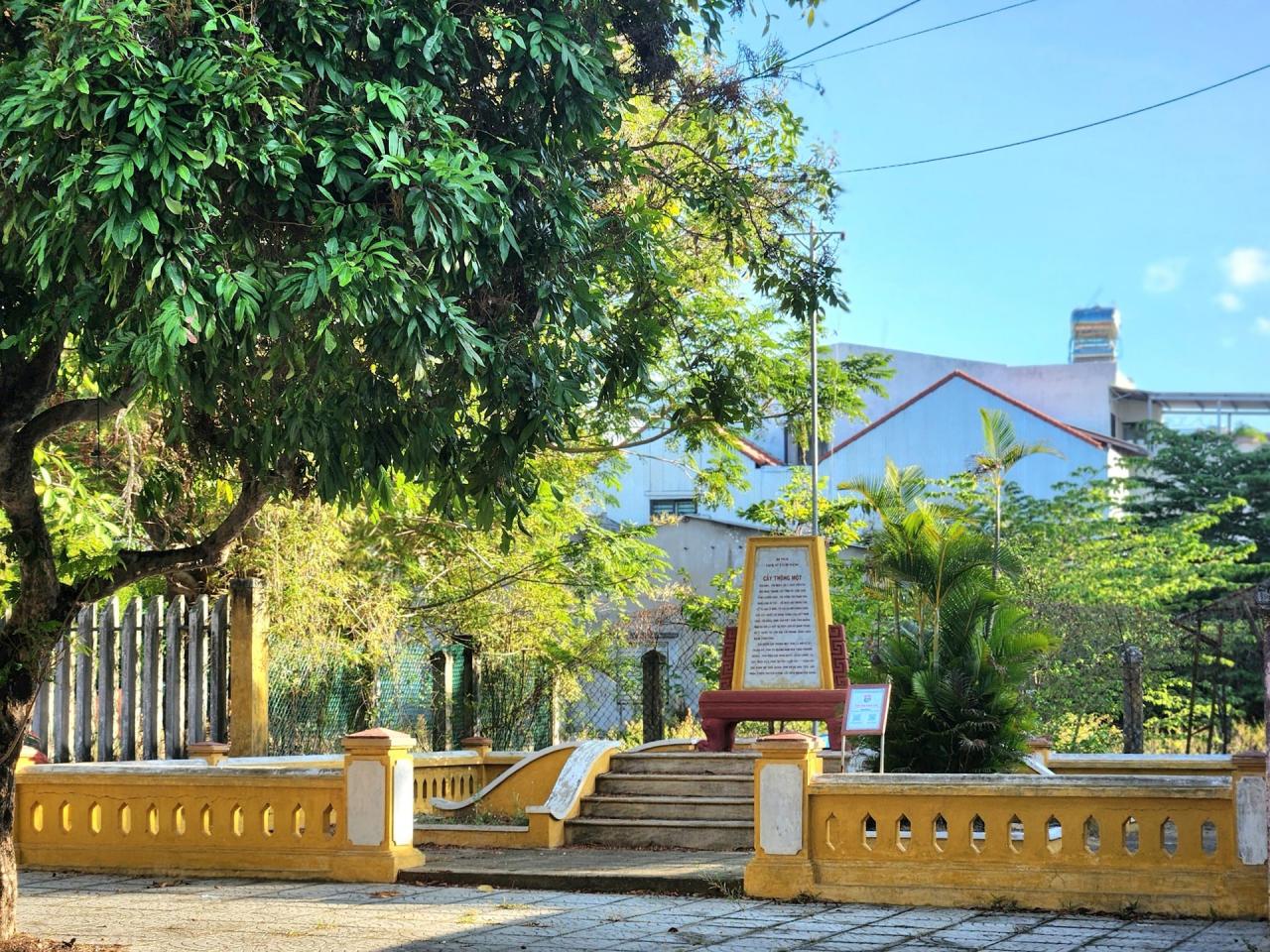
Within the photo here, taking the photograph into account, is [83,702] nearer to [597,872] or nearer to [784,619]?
[597,872]

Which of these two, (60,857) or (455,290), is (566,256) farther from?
(60,857)

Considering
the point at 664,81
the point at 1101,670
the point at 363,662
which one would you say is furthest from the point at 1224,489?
the point at 664,81

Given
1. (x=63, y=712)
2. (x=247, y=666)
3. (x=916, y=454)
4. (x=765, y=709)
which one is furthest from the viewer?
(x=916, y=454)

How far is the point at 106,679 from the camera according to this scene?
13328 millimetres

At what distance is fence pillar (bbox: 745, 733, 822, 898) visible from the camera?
402 inches

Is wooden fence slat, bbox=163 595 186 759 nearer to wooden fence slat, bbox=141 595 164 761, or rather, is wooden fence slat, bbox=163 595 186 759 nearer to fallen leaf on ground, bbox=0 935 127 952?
wooden fence slat, bbox=141 595 164 761

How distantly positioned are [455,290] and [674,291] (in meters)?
8.38

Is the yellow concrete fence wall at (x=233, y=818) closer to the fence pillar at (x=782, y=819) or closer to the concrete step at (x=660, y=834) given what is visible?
the concrete step at (x=660, y=834)

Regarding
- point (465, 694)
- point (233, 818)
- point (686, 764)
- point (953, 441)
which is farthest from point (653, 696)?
point (953, 441)

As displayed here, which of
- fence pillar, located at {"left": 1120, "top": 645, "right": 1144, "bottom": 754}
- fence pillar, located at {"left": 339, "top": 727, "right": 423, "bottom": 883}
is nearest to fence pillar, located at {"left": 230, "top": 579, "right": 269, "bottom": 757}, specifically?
fence pillar, located at {"left": 339, "top": 727, "right": 423, "bottom": 883}

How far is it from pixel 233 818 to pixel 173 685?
255 centimetres

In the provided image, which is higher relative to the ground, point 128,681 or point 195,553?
point 195,553

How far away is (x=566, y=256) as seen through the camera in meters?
8.02

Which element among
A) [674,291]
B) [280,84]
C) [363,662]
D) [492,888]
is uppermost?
[674,291]
